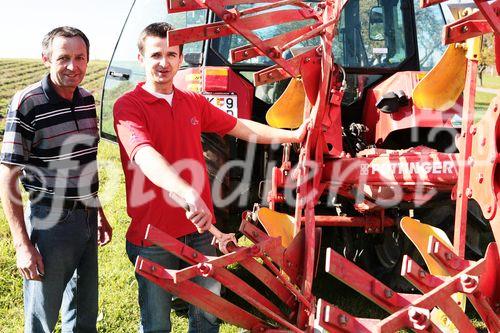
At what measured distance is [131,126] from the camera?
2.06m

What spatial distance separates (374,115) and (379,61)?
487 millimetres

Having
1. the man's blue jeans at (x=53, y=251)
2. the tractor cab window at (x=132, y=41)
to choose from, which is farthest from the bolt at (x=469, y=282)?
the tractor cab window at (x=132, y=41)

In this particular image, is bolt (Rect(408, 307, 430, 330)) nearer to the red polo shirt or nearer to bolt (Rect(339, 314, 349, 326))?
bolt (Rect(339, 314, 349, 326))

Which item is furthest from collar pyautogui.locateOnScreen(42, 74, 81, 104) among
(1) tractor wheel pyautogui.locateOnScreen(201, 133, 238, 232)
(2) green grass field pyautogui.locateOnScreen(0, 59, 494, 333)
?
(2) green grass field pyautogui.locateOnScreen(0, 59, 494, 333)

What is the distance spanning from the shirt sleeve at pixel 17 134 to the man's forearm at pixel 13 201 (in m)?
0.04

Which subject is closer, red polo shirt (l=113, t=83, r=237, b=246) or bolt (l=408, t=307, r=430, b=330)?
bolt (l=408, t=307, r=430, b=330)

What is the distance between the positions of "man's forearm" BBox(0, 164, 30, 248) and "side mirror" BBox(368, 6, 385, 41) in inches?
99.1

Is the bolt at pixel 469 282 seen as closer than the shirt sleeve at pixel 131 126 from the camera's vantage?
Yes

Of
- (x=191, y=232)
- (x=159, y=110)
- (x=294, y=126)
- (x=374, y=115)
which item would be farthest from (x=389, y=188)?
(x=159, y=110)

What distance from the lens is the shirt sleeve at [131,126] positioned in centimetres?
201

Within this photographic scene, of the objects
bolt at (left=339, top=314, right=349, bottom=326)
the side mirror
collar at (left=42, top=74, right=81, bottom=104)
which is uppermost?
the side mirror

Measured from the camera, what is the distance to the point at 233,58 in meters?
2.19

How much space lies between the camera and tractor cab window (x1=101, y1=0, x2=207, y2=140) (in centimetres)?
412

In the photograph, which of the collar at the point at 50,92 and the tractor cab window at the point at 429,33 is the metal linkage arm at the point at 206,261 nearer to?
the collar at the point at 50,92
